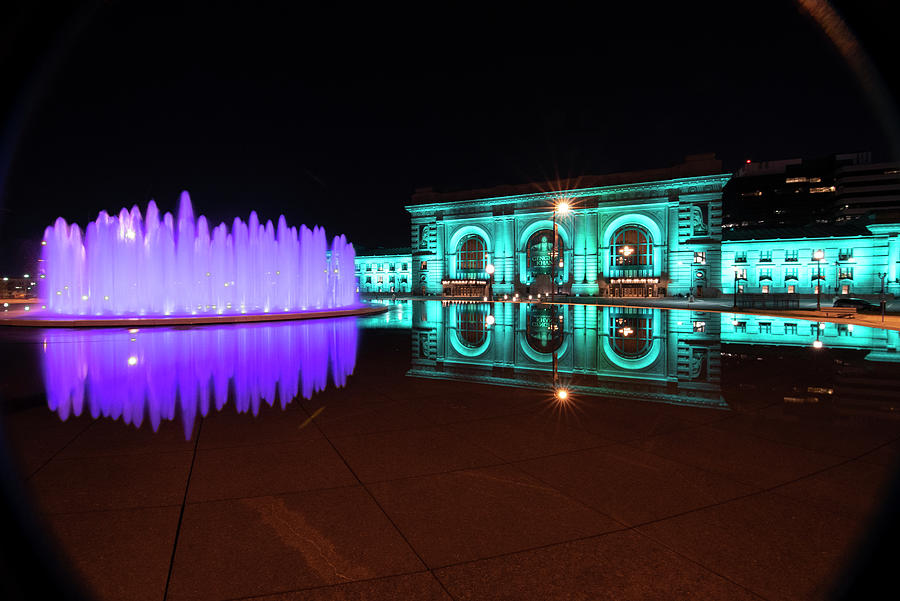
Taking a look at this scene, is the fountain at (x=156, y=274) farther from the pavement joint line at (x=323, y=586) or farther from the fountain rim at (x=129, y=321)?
the pavement joint line at (x=323, y=586)

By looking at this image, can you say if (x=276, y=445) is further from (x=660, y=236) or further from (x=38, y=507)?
(x=660, y=236)

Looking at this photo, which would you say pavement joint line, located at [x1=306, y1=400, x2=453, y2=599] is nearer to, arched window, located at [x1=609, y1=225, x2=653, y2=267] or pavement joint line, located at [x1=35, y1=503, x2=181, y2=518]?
Result: pavement joint line, located at [x1=35, y1=503, x2=181, y2=518]

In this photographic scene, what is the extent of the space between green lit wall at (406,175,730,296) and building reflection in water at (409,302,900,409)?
42.8 metres

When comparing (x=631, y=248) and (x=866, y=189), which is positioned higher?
(x=866, y=189)

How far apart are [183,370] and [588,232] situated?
62.7 metres

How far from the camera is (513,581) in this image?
2943 mm

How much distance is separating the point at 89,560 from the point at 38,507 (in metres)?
1.26

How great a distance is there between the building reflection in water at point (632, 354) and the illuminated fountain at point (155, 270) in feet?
47.2

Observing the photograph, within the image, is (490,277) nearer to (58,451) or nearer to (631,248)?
(631,248)

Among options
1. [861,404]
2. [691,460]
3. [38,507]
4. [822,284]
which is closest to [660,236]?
[822,284]

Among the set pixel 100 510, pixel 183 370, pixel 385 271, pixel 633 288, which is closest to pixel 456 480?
pixel 100 510

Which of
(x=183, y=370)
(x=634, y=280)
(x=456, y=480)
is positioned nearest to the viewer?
(x=456, y=480)

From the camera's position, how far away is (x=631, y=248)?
6384 cm

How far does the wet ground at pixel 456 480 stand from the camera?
3.03m
